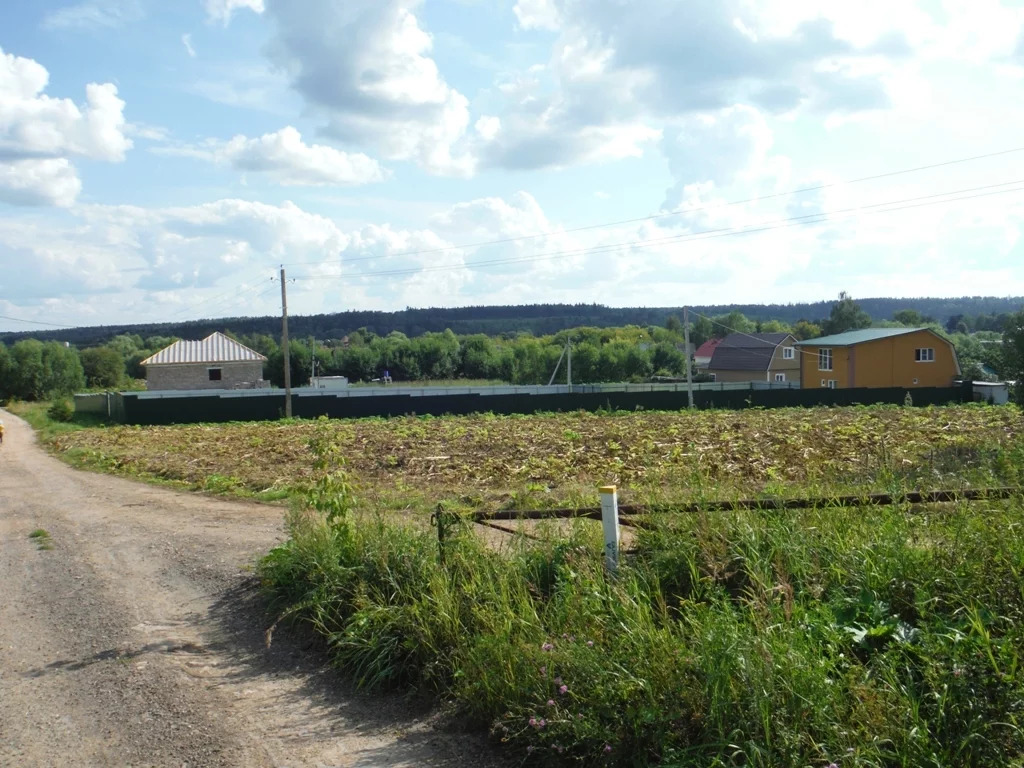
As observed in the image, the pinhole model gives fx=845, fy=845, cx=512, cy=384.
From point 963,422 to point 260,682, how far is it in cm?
2580

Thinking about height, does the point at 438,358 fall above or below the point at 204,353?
below

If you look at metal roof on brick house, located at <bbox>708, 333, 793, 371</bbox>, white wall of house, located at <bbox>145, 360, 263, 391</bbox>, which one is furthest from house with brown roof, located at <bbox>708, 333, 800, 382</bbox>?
white wall of house, located at <bbox>145, 360, 263, 391</bbox>

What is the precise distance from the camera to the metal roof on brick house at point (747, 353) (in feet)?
256

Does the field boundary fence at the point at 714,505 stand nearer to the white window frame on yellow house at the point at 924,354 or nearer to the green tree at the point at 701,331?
the white window frame on yellow house at the point at 924,354

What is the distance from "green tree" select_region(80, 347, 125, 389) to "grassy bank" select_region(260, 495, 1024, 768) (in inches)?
4207

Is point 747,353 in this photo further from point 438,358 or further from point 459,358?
point 438,358

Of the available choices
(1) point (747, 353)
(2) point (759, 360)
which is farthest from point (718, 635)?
(1) point (747, 353)

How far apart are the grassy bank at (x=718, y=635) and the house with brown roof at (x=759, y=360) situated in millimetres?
74227

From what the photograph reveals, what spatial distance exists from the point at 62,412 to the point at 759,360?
2259 inches

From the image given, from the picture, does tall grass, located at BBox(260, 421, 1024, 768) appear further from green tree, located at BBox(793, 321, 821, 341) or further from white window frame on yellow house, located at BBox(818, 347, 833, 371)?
green tree, located at BBox(793, 321, 821, 341)

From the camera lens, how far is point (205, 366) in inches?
2963

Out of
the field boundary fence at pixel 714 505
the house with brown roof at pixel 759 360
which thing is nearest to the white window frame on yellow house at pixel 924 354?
the house with brown roof at pixel 759 360

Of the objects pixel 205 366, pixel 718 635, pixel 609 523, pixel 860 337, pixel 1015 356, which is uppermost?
pixel 860 337

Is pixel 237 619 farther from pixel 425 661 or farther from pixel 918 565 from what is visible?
pixel 918 565
